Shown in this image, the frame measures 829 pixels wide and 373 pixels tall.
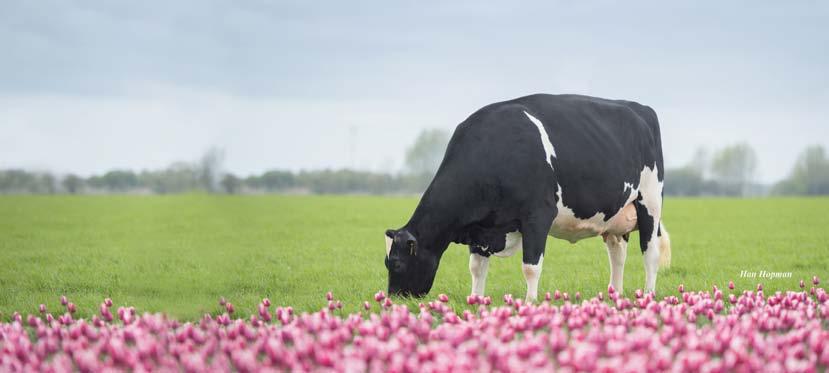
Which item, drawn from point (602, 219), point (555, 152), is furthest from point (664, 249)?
point (555, 152)

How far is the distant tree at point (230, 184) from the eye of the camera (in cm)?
637

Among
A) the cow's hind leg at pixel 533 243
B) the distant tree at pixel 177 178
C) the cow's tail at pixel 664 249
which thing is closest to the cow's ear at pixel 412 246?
the cow's hind leg at pixel 533 243

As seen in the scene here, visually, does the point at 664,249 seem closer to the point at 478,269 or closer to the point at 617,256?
the point at 617,256

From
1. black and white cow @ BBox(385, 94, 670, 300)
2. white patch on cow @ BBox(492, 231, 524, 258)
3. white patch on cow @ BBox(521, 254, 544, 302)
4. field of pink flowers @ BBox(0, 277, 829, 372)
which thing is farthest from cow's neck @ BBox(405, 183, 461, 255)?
field of pink flowers @ BBox(0, 277, 829, 372)

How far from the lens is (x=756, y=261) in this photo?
1725cm

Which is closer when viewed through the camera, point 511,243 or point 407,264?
point 407,264

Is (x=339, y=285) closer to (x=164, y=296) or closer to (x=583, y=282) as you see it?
(x=583, y=282)

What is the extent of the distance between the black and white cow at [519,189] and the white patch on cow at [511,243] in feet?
0.04

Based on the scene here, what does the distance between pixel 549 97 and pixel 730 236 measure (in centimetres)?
1697

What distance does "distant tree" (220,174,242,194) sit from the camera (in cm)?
637

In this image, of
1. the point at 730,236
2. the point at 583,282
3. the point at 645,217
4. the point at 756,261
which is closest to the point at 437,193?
the point at 645,217

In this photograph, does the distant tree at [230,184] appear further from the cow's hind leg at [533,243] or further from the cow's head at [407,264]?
the cow's hind leg at [533,243]

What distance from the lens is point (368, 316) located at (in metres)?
8.93

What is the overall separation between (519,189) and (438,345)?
3760 mm
